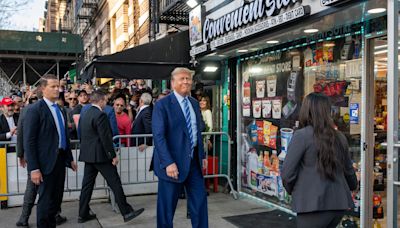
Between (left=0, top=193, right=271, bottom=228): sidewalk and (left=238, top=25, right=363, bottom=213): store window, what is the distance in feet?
1.44

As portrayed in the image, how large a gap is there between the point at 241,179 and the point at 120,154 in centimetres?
221

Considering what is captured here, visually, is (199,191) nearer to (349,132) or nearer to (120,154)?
(349,132)

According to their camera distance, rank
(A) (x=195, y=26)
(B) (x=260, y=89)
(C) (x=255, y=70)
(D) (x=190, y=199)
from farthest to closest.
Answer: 1. (A) (x=195, y=26)
2. (C) (x=255, y=70)
3. (B) (x=260, y=89)
4. (D) (x=190, y=199)

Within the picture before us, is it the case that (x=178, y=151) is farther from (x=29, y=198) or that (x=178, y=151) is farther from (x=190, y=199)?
(x=29, y=198)

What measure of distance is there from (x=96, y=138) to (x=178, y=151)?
180cm

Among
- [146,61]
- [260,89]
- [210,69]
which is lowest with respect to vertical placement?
[260,89]

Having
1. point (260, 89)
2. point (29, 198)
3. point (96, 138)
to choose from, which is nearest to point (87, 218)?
point (29, 198)

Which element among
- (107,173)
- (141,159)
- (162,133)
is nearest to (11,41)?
(141,159)

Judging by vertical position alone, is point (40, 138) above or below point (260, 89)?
below

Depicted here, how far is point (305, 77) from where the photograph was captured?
5.57m

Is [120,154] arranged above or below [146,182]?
above

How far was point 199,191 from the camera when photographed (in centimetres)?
431

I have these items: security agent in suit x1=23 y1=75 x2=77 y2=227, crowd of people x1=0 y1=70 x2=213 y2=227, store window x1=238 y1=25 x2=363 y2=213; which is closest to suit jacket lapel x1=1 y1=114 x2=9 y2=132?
crowd of people x1=0 y1=70 x2=213 y2=227

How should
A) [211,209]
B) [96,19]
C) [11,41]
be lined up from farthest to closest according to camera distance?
[96,19] < [11,41] < [211,209]
